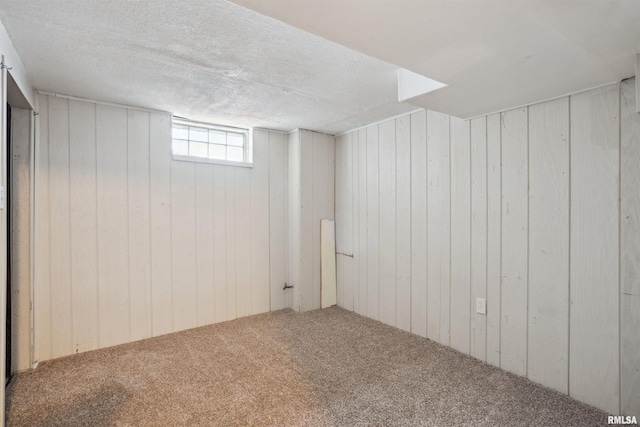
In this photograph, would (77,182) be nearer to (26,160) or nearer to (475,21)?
(26,160)

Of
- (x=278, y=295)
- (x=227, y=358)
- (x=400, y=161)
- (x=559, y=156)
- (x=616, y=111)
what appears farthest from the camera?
(x=278, y=295)

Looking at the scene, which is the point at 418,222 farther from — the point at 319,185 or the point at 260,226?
the point at 260,226

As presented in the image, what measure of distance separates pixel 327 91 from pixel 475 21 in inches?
52.0

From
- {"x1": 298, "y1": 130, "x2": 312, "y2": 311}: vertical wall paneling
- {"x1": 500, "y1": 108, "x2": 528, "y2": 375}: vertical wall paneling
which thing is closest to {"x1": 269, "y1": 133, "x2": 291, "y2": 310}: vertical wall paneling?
{"x1": 298, "y1": 130, "x2": 312, "y2": 311}: vertical wall paneling

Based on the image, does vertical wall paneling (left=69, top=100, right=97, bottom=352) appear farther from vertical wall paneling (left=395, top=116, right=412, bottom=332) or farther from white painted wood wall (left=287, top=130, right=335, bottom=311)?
vertical wall paneling (left=395, top=116, right=412, bottom=332)

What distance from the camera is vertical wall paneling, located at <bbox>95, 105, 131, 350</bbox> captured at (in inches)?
106

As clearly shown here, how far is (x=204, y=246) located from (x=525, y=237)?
270 centimetres

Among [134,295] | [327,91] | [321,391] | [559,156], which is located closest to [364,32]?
[327,91]

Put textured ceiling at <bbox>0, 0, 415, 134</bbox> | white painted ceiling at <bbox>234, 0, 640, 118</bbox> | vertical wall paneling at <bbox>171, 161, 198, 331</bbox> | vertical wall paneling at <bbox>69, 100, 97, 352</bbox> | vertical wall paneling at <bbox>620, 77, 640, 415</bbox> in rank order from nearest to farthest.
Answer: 1. white painted ceiling at <bbox>234, 0, 640, 118</bbox>
2. textured ceiling at <bbox>0, 0, 415, 134</bbox>
3. vertical wall paneling at <bbox>620, 77, 640, 415</bbox>
4. vertical wall paneling at <bbox>69, 100, 97, 352</bbox>
5. vertical wall paneling at <bbox>171, 161, 198, 331</bbox>

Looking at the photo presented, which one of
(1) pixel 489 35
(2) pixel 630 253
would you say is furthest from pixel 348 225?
(1) pixel 489 35

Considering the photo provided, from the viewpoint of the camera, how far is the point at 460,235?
2584 mm

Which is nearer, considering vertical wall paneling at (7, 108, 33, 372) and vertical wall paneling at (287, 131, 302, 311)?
vertical wall paneling at (7, 108, 33, 372)

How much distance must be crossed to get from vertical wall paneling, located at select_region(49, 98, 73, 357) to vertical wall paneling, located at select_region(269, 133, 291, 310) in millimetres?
1781

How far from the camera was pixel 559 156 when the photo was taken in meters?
2.04
